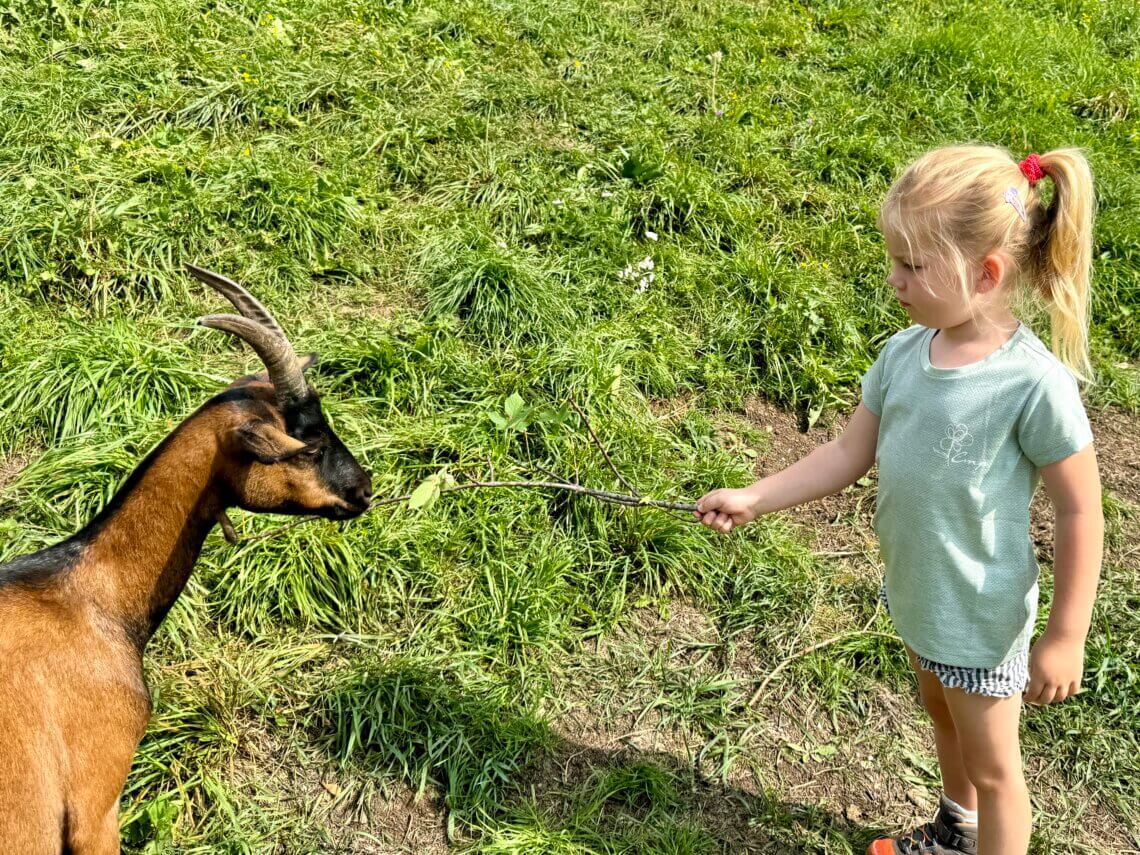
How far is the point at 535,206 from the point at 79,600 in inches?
142

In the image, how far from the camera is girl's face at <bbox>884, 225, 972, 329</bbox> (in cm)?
244

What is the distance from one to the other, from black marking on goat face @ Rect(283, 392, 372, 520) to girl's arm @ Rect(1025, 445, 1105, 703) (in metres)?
1.85

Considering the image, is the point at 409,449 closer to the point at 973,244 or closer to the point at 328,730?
the point at 328,730

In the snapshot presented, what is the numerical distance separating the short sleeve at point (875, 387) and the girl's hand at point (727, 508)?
41cm

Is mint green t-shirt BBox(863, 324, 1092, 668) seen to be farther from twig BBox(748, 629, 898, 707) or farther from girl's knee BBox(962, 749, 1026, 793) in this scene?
twig BBox(748, 629, 898, 707)

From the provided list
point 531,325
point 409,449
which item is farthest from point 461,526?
point 531,325

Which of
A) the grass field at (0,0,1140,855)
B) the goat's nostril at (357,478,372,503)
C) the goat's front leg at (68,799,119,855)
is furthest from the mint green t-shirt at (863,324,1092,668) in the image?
the goat's front leg at (68,799,119,855)

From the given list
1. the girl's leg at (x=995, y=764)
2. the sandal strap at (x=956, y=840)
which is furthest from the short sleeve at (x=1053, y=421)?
the sandal strap at (x=956, y=840)

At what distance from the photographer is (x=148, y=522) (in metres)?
2.85

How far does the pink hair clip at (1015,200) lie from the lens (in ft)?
7.81

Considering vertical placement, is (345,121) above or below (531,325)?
above

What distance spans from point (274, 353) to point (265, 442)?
245 mm

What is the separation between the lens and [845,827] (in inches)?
136

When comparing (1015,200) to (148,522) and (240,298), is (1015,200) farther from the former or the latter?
(148,522)
